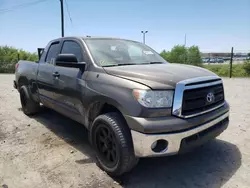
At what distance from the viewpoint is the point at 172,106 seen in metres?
2.55

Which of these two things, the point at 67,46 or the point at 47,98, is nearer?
the point at 67,46

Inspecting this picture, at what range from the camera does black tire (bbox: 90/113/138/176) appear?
266 cm

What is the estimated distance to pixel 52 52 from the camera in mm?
4637

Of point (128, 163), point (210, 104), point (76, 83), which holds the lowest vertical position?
point (128, 163)

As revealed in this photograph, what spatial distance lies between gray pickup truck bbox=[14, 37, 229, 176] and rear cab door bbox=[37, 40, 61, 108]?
1.13 feet

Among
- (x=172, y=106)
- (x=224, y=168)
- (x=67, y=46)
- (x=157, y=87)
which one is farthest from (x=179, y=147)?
(x=67, y=46)

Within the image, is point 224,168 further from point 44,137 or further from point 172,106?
point 44,137

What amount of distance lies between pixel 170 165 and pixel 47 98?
2678mm

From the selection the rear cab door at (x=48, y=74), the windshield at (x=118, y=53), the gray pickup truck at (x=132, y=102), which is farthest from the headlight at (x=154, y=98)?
the rear cab door at (x=48, y=74)

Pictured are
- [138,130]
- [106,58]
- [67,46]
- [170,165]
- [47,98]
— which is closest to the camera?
[138,130]

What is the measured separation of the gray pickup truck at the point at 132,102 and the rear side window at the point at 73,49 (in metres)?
0.02

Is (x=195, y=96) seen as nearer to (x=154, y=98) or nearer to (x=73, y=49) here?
(x=154, y=98)

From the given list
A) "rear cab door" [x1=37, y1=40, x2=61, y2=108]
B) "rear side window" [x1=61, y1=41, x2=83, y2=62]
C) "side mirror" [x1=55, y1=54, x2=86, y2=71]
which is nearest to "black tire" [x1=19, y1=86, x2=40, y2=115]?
"rear cab door" [x1=37, y1=40, x2=61, y2=108]

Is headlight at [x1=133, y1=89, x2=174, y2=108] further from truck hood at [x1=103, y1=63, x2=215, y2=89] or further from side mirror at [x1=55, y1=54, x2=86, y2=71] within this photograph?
side mirror at [x1=55, y1=54, x2=86, y2=71]
